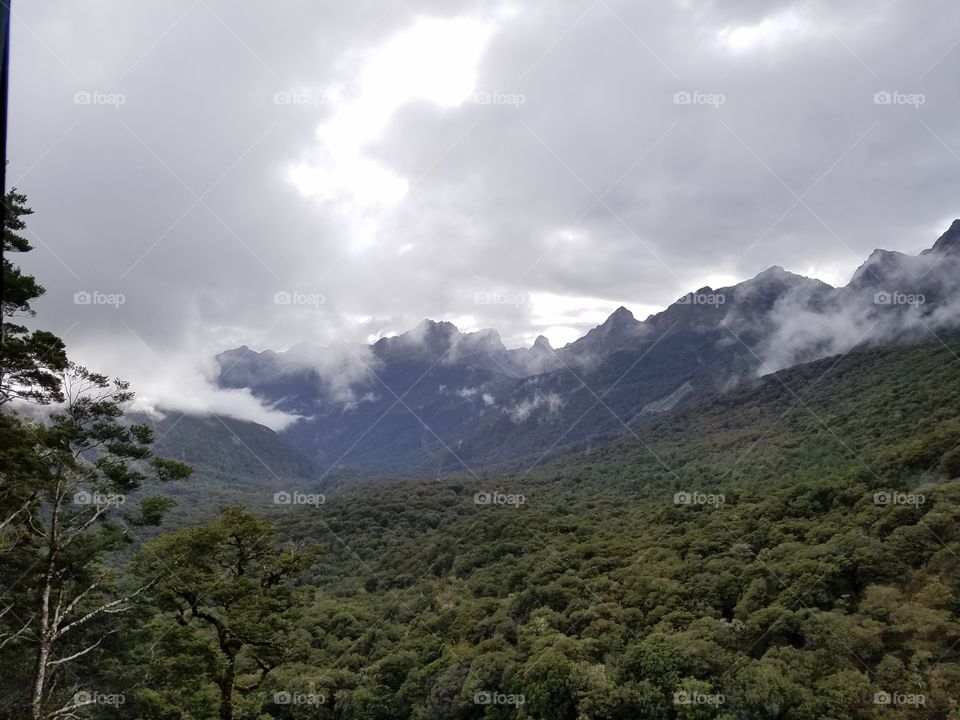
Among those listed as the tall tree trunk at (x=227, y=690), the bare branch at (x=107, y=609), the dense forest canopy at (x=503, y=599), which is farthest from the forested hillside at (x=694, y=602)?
the bare branch at (x=107, y=609)

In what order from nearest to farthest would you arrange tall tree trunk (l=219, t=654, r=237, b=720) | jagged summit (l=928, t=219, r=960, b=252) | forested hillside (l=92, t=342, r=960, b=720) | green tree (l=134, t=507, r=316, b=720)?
1. tall tree trunk (l=219, t=654, r=237, b=720)
2. green tree (l=134, t=507, r=316, b=720)
3. forested hillside (l=92, t=342, r=960, b=720)
4. jagged summit (l=928, t=219, r=960, b=252)

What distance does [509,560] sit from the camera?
5506 cm

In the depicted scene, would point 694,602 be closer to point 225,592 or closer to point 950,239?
point 225,592

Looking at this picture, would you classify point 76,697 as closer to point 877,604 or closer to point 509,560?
point 877,604

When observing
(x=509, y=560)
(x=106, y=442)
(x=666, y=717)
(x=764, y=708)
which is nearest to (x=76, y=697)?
(x=106, y=442)

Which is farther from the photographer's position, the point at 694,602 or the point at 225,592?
the point at 694,602

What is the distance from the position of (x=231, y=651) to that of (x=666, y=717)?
1565 centimetres

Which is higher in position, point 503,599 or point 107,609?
point 107,609

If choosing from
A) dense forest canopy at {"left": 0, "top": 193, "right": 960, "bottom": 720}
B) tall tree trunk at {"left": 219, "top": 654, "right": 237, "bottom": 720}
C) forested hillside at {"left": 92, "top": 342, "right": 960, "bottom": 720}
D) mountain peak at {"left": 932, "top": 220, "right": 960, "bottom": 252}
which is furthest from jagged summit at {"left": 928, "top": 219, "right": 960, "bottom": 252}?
tall tree trunk at {"left": 219, "top": 654, "right": 237, "bottom": 720}

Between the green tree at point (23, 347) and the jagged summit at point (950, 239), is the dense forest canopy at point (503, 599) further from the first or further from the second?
the jagged summit at point (950, 239)

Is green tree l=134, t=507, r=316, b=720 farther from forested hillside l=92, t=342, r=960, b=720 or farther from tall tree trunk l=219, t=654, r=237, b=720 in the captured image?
forested hillside l=92, t=342, r=960, b=720

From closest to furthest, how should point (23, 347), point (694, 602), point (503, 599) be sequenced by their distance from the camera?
point (23, 347) → point (694, 602) → point (503, 599)

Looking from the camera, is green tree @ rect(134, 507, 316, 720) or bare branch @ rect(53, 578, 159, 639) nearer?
bare branch @ rect(53, 578, 159, 639)

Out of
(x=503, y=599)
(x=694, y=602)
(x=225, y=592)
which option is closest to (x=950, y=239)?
(x=694, y=602)
